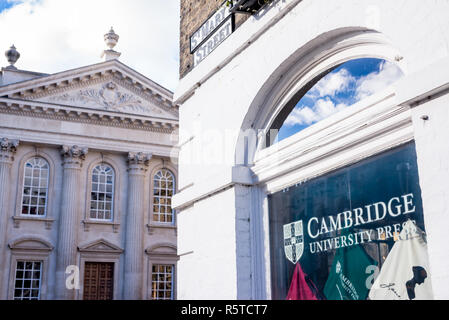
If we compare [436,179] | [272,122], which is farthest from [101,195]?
[436,179]

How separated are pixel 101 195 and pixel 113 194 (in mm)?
569

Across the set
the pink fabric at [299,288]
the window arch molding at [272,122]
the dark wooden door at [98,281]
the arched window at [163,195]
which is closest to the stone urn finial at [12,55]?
the arched window at [163,195]

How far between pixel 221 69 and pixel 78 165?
71.3 ft

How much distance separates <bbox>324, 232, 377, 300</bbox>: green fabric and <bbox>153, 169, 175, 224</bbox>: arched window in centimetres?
2432

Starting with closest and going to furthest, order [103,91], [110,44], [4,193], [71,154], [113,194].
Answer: [4,193]
[71,154]
[113,194]
[103,91]
[110,44]

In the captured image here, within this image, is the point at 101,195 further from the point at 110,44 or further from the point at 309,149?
the point at 309,149

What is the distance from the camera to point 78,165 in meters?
27.3

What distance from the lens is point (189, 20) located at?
25.2 feet

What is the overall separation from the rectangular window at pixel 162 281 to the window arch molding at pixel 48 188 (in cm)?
553

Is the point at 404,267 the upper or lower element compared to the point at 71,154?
lower

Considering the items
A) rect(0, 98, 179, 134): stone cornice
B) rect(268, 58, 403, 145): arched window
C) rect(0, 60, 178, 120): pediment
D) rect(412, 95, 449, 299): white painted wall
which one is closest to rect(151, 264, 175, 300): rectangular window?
rect(0, 98, 179, 134): stone cornice

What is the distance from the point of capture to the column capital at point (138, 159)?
28484mm

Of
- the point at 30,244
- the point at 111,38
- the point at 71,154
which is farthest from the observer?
the point at 111,38

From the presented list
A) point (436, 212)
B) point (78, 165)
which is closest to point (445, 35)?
point (436, 212)
